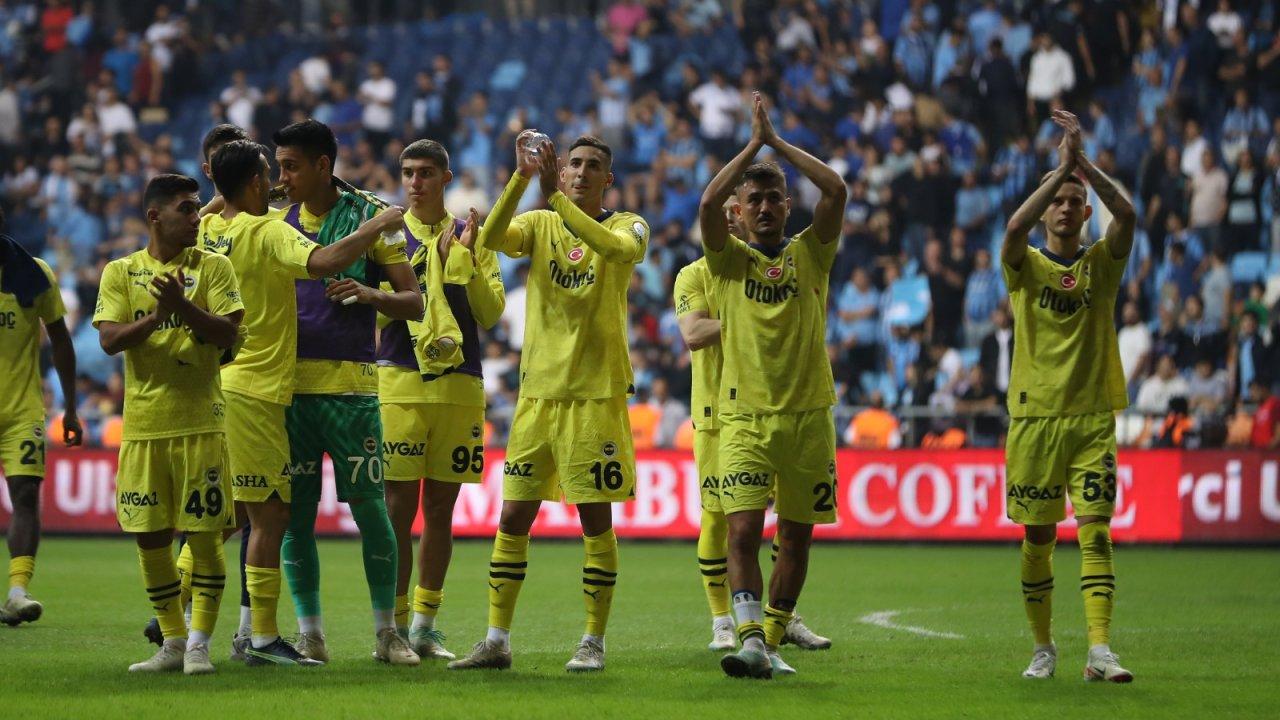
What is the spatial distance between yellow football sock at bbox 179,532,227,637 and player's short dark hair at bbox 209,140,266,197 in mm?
1746

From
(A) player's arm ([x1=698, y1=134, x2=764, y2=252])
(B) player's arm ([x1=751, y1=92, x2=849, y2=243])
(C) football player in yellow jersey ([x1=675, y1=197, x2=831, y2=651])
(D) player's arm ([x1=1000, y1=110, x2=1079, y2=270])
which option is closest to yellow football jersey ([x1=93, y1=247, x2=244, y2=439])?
(A) player's arm ([x1=698, y1=134, x2=764, y2=252])

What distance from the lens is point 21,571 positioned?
10.4m

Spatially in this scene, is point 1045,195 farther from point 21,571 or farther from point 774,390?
point 21,571

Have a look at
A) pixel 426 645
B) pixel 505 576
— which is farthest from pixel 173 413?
pixel 426 645

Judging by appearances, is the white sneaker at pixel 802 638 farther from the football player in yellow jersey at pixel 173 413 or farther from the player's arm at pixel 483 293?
the football player in yellow jersey at pixel 173 413

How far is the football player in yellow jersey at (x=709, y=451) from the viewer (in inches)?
376

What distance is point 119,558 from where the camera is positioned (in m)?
16.1

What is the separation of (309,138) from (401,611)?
260cm

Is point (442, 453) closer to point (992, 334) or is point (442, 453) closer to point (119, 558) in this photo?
point (119, 558)

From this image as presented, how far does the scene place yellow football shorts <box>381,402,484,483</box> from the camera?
8.93 meters

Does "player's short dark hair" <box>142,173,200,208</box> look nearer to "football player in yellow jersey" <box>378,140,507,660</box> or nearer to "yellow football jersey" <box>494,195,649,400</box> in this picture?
"football player in yellow jersey" <box>378,140,507,660</box>

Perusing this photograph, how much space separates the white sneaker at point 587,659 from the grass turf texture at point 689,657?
0.15m

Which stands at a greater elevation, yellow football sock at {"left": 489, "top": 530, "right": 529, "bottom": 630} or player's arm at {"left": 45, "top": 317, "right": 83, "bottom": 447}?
player's arm at {"left": 45, "top": 317, "right": 83, "bottom": 447}

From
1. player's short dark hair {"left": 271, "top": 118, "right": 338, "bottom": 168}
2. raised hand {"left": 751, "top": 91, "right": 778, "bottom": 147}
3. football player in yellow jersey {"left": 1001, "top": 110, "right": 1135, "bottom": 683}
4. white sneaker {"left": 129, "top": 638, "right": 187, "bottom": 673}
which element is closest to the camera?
raised hand {"left": 751, "top": 91, "right": 778, "bottom": 147}
